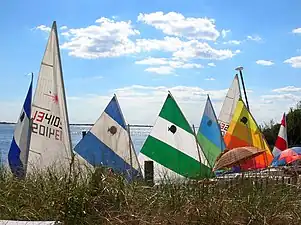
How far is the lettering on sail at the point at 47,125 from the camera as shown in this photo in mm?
11164

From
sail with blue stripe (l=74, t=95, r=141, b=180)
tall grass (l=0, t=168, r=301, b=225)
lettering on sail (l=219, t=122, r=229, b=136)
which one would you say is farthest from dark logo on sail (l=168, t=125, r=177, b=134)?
tall grass (l=0, t=168, r=301, b=225)

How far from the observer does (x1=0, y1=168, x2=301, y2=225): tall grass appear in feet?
16.2

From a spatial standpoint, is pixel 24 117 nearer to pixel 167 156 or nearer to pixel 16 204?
pixel 167 156

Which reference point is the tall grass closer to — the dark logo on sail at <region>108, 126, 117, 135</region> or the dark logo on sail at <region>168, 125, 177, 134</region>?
Result: the dark logo on sail at <region>108, 126, 117, 135</region>

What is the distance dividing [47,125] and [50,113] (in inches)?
9.3

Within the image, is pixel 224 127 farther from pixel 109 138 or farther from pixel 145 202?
pixel 145 202

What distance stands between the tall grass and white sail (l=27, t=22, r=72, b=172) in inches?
212

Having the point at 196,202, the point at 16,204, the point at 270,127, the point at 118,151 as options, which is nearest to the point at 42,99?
the point at 118,151

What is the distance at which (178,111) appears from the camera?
43.0ft

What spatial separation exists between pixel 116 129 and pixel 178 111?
1435 mm

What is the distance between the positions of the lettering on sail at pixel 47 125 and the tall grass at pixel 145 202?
548 cm

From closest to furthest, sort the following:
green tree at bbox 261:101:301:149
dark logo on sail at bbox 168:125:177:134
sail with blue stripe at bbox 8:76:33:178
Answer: sail with blue stripe at bbox 8:76:33:178 < dark logo on sail at bbox 168:125:177:134 < green tree at bbox 261:101:301:149

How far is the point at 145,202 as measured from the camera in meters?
5.22

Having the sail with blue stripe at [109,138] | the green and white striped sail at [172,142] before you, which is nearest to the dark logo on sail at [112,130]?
the sail with blue stripe at [109,138]
